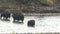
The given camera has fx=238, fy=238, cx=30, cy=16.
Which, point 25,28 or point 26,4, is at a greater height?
point 26,4

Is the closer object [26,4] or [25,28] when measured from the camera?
[25,28]

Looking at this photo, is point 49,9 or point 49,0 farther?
point 49,0

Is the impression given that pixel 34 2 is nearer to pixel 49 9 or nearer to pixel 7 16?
pixel 49 9

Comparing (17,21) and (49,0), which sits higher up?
(49,0)

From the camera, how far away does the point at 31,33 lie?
7602mm

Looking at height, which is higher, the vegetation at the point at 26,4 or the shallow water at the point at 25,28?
the vegetation at the point at 26,4

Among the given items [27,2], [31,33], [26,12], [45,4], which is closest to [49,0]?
[45,4]

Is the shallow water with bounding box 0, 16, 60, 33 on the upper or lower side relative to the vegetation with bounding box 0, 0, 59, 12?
lower

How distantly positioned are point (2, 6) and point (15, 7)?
102cm

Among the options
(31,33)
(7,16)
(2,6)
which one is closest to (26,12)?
(2,6)

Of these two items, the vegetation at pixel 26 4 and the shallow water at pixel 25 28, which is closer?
the shallow water at pixel 25 28

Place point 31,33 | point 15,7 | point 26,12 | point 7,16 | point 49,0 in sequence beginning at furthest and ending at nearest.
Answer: point 49,0 < point 15,7 < point 26,12 < point 7,16 < point 31,33

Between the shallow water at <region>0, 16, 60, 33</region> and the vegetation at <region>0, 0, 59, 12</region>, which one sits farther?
the vegetation at <region>0, 0, 59, 12</region>

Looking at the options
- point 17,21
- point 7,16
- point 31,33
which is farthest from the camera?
point 7,16
